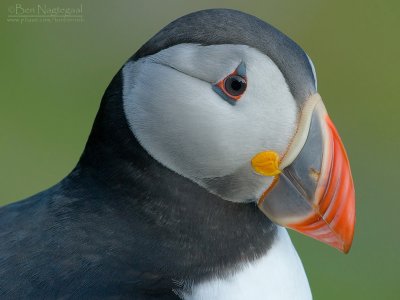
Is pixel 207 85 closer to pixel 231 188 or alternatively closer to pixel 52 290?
pixel 231 188

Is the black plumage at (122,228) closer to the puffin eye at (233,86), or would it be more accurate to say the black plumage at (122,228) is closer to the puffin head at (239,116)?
the puffin head at (239,116)

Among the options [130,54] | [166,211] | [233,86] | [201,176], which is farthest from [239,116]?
[130,54]

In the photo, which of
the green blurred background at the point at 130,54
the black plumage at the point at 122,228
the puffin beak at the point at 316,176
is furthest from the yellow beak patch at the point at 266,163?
the green blurred background at the point at 130,54

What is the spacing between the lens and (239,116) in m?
2.41

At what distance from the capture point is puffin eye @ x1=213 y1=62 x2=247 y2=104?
2391mm

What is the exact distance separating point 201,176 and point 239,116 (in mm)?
190

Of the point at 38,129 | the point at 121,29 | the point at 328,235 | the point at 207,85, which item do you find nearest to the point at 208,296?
the point at 328,235

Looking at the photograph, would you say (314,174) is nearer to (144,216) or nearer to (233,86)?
(233,86)

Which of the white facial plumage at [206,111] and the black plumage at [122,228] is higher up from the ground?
the white facial plumage at [206,111]

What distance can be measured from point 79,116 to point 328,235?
13.6 feet

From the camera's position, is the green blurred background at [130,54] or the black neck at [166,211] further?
the green blurred background at [130,54]

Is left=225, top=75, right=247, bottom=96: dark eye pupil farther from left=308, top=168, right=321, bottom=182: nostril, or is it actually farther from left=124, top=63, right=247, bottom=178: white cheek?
left=308, top=168, right=321, bottom=182: nostril

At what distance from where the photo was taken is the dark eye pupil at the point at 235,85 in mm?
2389

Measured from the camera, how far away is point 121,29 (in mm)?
7160
